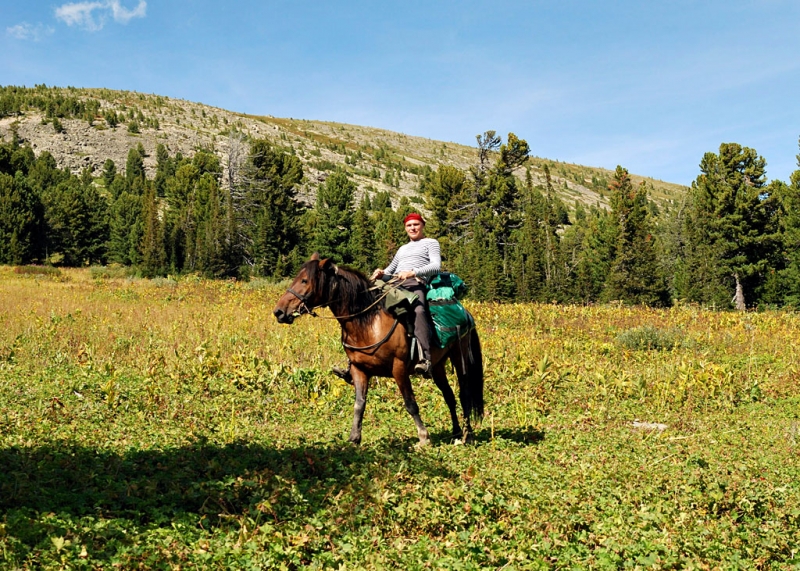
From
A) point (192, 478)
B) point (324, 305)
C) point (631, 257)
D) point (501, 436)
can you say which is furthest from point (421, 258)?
point (631, 257)

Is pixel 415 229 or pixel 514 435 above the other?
pixel 415 229

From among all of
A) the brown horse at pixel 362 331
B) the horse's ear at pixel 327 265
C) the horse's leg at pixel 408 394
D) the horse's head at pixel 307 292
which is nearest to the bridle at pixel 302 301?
the horse's head at pixel 307 292

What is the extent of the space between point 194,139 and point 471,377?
422 ft

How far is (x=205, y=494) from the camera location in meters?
5.06

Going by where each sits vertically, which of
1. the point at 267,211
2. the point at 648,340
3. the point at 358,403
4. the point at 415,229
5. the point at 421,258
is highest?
the point at 267,211

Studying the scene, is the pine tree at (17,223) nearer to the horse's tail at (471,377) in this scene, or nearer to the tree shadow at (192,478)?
the tree shadow at (192,478)

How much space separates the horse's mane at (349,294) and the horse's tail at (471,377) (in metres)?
1.67

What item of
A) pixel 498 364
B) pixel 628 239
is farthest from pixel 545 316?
pixel 628 239

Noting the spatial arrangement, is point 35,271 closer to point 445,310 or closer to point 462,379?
point 462,379

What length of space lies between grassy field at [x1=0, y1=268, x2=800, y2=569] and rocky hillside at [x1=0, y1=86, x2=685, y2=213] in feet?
194

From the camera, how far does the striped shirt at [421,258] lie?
748cm

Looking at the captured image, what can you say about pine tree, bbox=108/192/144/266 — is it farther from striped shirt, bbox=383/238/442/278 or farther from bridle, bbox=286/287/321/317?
bridle, bbox=286/287/321/317

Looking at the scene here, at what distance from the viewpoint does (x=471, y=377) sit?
28.4ft

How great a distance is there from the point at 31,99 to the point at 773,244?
5812 inches
